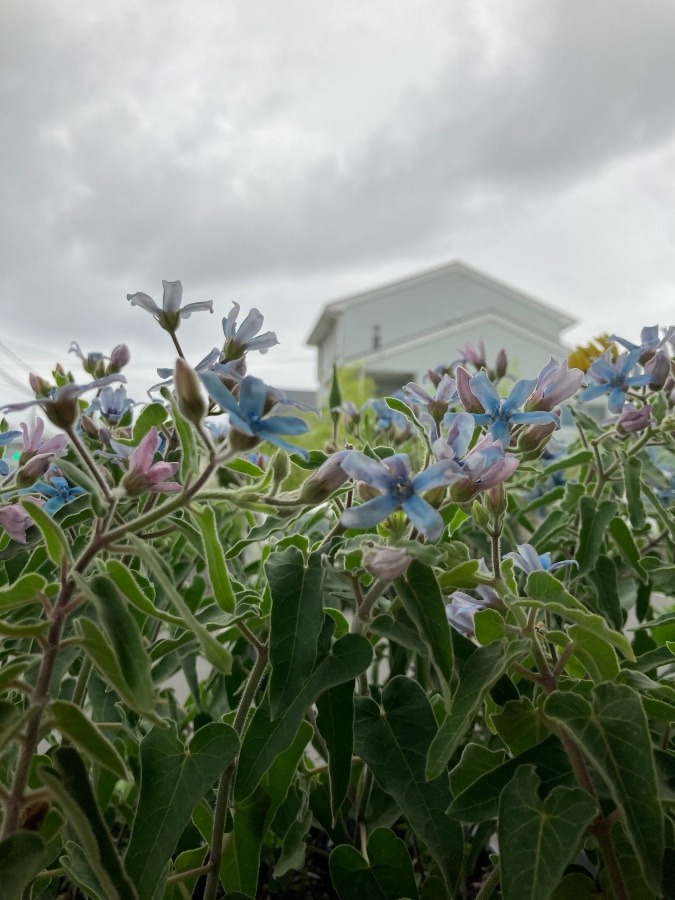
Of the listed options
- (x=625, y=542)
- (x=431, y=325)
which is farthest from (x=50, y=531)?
(x=431, y=325)

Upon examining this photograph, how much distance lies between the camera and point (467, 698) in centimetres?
41

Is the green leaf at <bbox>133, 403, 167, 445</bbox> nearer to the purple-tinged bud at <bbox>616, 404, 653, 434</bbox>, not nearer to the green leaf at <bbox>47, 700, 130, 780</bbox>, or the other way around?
the green leaf at <bbox>47, 700, 130, 780</bbox>

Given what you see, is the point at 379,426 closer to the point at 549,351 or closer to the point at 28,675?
the point at 28,675

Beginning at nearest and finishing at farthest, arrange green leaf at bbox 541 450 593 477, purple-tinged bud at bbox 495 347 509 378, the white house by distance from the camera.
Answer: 1. green leaf at bbox 541 450 593 477
2. purple-tinged bud at bbox 495 347 509 378
3. the white house

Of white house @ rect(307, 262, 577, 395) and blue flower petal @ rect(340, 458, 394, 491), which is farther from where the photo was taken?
white house @ rect(307, 262, 577, 395)

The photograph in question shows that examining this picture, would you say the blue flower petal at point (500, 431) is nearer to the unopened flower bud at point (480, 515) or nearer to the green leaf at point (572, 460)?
the unopened flower bud at point (480, 515)

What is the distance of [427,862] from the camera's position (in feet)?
2.15

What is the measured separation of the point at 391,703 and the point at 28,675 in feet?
0.79

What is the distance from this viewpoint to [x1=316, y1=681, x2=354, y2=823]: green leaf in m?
0.44

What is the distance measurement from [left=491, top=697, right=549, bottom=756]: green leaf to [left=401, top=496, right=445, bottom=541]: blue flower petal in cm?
16

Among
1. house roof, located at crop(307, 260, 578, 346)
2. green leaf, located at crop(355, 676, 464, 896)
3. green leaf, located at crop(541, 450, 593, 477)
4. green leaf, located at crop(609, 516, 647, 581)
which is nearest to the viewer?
green leaf, located at crop(355, 676, 464, 896)

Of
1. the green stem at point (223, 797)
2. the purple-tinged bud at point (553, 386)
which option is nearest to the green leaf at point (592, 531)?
the purple-tinged bud at point (553, 386)

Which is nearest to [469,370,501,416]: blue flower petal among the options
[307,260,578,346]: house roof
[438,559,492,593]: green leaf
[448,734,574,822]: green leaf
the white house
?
[438,559,492,593]: green leaf

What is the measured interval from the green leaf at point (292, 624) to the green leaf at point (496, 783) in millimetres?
123
